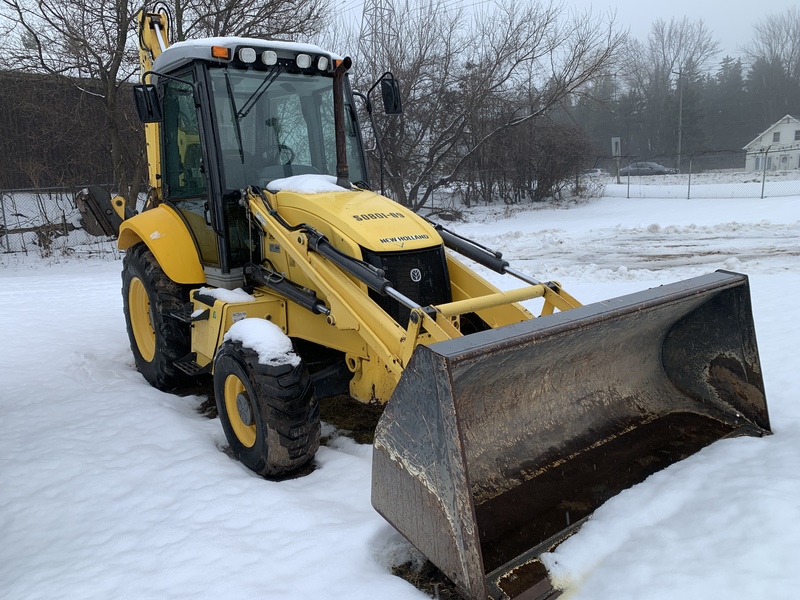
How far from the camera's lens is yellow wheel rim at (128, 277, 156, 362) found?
582 centimetres

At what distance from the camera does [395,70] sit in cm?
1741

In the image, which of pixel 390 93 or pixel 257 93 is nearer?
pixel 257 93

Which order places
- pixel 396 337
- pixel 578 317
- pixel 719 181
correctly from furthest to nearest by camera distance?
pixel 719 181 → pixel 396 337 → pixel 578 317

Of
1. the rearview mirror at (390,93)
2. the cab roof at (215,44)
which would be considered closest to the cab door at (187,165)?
the cab roof at (215,44)

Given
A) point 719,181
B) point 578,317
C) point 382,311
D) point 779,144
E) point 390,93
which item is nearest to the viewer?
point 578,317

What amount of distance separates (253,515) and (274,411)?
0.58m

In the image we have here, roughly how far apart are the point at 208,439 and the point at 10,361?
3439mm

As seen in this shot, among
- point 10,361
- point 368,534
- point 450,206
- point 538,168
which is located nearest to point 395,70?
point 450,206

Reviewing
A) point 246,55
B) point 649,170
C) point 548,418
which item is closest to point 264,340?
point 548,418

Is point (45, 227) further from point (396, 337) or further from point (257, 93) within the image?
point (396, 337)

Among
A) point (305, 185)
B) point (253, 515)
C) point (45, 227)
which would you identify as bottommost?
point (253, 515)

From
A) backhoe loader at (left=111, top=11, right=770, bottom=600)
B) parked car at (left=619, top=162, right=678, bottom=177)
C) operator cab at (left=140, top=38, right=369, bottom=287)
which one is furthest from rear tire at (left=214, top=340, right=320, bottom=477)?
parked car at (left=619, top=162, right=678, bottom=177)

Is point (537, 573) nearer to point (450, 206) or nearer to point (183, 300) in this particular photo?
point (183, 300)

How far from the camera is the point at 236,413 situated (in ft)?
13.3
